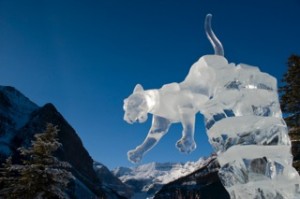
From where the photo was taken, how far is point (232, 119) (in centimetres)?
286

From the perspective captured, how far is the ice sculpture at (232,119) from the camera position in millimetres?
2711

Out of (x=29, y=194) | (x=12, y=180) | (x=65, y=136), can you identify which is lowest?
(x=29, y=194)

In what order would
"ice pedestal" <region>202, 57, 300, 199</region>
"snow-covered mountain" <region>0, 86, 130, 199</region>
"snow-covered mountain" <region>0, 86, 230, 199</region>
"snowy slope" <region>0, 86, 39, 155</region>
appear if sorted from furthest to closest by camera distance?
"snow-covered mountain" <region>0, 86, 230, 199</region>, "snowy slope" <region>0, 86, 39, 155</region>, "snow-covered mountain" <region>0, 86, 130, 199</region>, "ice pedestal" <region>202, 57, 300, 199</region>

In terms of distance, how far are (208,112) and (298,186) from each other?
0.84m

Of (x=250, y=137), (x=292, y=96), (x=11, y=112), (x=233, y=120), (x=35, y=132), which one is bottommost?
(x=250, y=137)

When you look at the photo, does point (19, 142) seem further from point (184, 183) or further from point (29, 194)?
point (29, 194)

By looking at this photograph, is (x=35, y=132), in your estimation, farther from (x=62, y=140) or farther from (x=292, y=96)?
(x=292, y=96)

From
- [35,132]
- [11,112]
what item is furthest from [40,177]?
[11,112]

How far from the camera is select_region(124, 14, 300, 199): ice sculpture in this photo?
2711 millimetres

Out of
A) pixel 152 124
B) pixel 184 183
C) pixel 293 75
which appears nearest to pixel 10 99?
pixel 184 183

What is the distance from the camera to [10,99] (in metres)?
89.6

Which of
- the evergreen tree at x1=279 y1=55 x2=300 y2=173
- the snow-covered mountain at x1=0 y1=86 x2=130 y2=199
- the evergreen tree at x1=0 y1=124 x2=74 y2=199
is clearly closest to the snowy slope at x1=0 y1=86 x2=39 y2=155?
the snow-covered mountain at x1=0 y1=86 x2=130 y2=199

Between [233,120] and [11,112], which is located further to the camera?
[11,112]

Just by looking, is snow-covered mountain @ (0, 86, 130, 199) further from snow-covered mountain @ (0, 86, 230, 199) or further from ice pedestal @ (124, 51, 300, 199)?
ice pedestal @ (124, 51, 300, 199)
